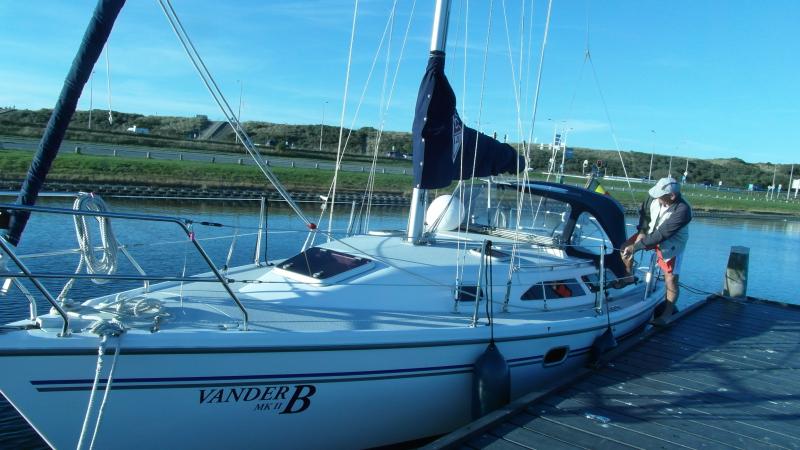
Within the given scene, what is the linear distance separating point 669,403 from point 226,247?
10854 mm

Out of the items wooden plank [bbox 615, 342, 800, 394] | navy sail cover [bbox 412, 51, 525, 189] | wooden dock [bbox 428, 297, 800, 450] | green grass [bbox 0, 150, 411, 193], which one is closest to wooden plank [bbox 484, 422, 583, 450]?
wooden dock [bbox 428, 297, 800, 450]

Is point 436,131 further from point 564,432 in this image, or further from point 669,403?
point 669,403

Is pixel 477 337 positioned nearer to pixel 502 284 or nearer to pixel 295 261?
pixel 502 284

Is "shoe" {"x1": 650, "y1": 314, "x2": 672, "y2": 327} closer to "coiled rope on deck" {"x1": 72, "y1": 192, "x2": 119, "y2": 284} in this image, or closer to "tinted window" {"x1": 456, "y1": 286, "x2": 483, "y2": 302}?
"tinted window" {"x1": 456, "y1": 286, "x2": 483, "y2": 302}

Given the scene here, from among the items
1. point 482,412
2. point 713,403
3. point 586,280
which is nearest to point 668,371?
point 713,403

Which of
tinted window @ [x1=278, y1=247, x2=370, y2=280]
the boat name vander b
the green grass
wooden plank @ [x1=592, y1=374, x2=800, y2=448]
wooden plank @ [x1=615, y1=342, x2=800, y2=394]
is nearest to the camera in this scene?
the boat name vander b

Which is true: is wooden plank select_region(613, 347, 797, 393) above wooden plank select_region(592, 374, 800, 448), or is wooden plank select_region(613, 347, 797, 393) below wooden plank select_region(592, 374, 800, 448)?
above

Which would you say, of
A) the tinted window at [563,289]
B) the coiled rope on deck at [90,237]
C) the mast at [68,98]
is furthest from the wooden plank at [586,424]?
the mast at [68,98]

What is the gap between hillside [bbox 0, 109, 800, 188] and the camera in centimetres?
4845

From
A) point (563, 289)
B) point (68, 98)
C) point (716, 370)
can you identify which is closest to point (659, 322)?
point (716, 370)

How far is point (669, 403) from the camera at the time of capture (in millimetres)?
6281

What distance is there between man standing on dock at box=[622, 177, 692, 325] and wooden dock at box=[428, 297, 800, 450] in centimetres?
93

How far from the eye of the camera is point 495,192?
9133 millimetres

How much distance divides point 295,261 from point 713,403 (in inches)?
182
